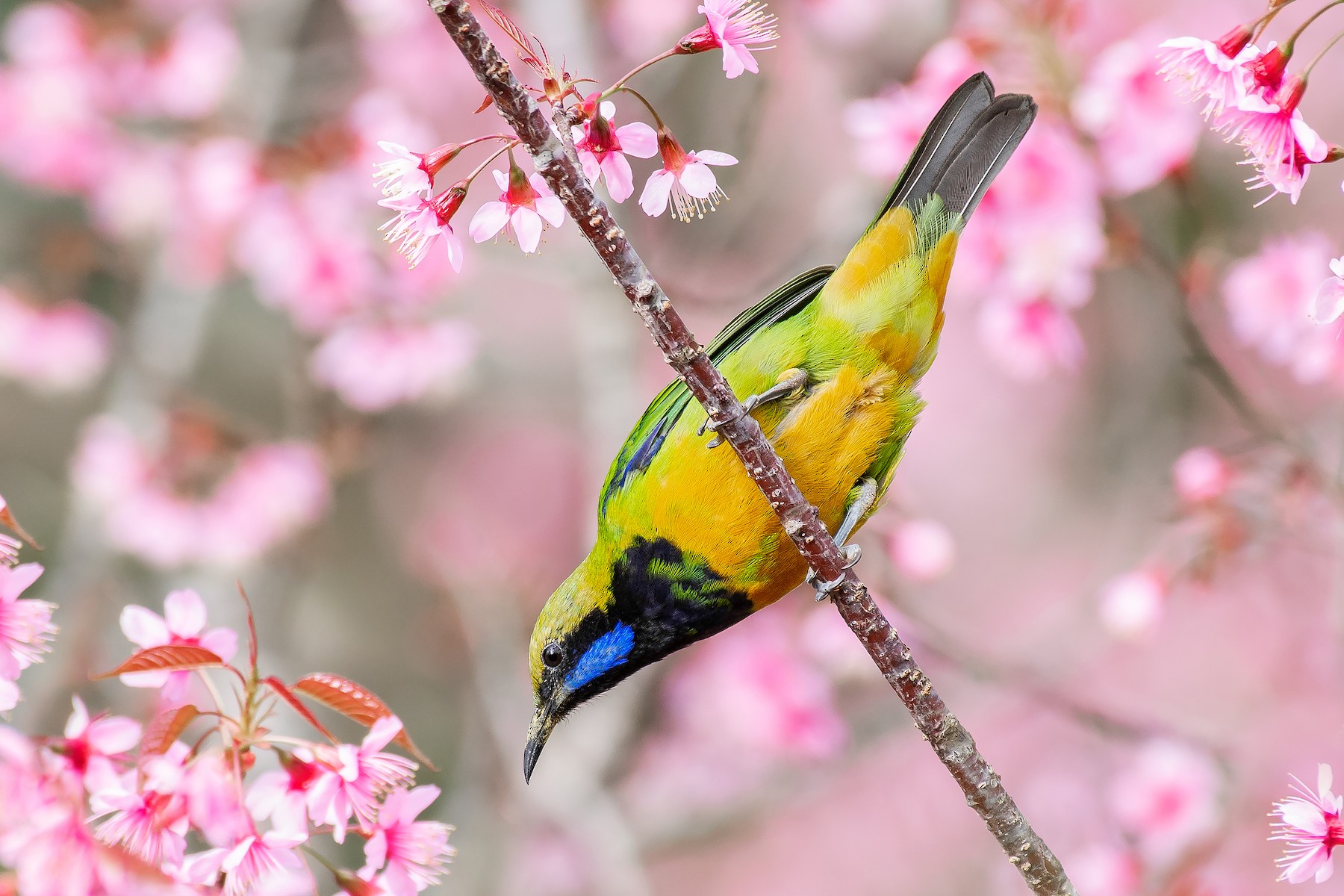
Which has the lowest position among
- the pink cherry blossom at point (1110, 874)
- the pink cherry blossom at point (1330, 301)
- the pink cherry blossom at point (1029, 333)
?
the pink cherry blossom at point (1330, 301)

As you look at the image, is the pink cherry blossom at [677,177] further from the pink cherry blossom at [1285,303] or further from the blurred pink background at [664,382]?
the pink cherry blossom at [1285,303]

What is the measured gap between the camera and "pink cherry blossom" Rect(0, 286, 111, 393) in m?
5.61

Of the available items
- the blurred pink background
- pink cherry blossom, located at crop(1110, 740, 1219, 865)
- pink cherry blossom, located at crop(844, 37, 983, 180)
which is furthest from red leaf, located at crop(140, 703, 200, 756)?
pink cherry blossom, located at crop(1110, 740, 1219, 865)

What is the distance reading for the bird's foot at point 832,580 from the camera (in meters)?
2.17

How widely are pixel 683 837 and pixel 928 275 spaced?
327 cm

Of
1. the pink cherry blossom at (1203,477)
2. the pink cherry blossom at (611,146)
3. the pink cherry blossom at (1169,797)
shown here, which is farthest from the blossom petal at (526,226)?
the pink cherry blossom at (1169,797)

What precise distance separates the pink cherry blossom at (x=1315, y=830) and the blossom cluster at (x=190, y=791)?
132 centimetres

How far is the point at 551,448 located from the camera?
847 cm

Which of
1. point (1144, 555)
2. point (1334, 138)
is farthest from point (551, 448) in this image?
point (1334, 138)

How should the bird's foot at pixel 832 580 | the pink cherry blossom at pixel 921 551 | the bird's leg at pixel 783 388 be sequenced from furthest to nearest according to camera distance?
the pink cherry blossom at pixel 921 551, the bird's leg at pixel 783 388, the bird's foot at pixel 832 580

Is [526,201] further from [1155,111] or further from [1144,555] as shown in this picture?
[1144,555]

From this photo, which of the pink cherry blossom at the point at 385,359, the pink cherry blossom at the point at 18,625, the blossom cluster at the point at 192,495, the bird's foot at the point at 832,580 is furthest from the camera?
the blossom cluster at the point at 192,495

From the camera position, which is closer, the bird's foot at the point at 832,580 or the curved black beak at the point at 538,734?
the bird's foot at the point at 832,580

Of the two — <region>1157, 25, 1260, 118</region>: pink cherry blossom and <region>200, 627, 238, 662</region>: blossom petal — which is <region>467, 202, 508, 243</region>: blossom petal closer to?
<region>200, 627, 238, 662</region>: blossom petal
